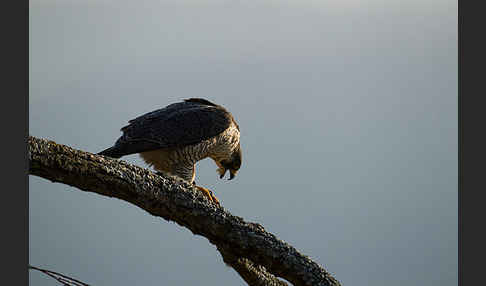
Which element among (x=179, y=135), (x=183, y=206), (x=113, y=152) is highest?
(x=179, y=135)

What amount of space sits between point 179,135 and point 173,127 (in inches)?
3.5

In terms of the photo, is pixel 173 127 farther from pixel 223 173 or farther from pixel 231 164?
pixel 223 173

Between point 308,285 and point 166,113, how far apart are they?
183 cm

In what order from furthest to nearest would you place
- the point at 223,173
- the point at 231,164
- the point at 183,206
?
the point at 223,173
the point at 231,164
the point at 183,206

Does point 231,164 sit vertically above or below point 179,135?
above

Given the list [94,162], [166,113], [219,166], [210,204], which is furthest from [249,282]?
[219,166]

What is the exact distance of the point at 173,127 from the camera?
11.1 feet

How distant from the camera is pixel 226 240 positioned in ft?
6.46

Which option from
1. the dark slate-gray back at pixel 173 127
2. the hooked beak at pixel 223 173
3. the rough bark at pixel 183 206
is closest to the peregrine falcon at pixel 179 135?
the dark slate-gray back at pixel 173 127

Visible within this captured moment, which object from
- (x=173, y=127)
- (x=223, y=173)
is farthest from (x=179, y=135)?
(x=223, y=173)

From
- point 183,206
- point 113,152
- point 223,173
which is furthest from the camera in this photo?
point 223,173

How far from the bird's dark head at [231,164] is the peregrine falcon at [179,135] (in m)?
0.46

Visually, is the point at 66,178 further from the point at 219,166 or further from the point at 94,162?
the point at 219,166

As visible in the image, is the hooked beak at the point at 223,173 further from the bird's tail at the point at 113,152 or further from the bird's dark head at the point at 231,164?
the bird's tail at the point at 113,152
